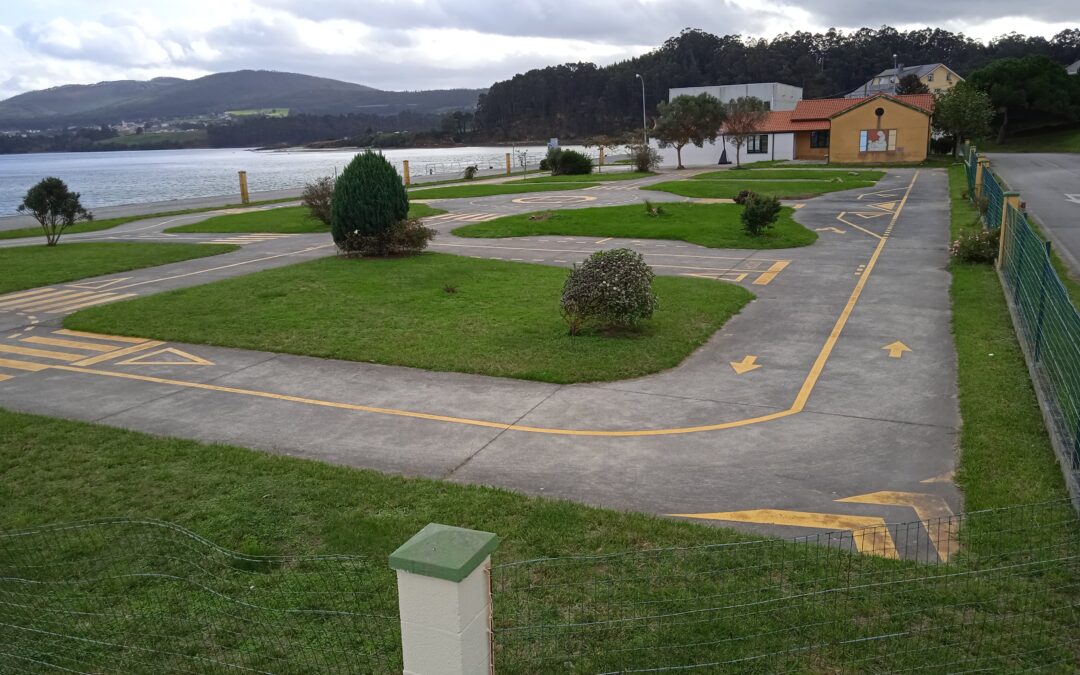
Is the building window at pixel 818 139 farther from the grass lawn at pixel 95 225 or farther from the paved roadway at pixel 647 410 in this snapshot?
the paved roadway at pixel 647 410

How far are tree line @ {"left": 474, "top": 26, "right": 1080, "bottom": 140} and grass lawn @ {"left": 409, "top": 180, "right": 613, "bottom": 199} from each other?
111621mm

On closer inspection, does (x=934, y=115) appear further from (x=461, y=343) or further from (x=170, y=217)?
(x=461, y=343)

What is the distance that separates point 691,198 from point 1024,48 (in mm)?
143737

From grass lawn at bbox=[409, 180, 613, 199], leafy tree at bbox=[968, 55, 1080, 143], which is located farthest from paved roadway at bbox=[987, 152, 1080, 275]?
grass lawn at bbox=[409, 180, 613, 199]

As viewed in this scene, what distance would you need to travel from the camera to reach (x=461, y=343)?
531 inches

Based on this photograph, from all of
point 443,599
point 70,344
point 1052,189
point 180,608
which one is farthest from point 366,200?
point 1052,189

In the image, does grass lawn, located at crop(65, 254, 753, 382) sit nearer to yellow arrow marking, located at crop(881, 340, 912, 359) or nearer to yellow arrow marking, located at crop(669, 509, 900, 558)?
yellow arrow marking, located at crop(881, 340, 912, 359)

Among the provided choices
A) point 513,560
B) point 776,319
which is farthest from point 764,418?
point 776,319

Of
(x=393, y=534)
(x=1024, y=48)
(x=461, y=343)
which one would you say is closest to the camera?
(x=393, y=534)

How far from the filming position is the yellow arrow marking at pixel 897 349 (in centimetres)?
1267

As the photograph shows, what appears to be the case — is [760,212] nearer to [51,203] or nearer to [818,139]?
[51,203]

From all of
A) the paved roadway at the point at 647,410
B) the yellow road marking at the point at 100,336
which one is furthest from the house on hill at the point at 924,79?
the yellow road marking at the point at 100,336

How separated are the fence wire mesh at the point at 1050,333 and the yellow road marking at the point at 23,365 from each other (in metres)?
13.7

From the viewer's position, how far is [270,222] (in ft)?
113
